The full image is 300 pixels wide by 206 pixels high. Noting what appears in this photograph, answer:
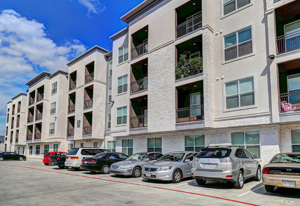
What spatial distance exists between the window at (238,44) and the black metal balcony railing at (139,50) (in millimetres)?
7928

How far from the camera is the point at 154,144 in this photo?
20438 mm

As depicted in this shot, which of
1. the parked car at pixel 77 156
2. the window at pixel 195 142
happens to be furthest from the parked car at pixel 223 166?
the parked car at pixel 77 156

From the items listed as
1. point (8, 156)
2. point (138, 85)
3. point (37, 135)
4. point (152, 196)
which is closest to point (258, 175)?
point (152, 196)

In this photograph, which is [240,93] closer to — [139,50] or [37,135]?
[139,50]

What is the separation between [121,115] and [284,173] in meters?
17.0

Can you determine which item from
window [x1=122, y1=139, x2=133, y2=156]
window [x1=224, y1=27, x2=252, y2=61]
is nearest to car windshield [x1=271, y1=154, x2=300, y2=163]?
window [x1=224, y1=27, x2=252, y2=61]

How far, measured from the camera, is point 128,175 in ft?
46.9

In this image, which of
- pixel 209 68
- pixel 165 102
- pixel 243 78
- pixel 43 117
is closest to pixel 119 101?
pixel 165 102

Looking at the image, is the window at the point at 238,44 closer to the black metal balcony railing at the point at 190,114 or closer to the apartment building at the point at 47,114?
the black metal balcony railing at the point at 190,114

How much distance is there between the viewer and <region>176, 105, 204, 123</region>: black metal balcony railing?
16.9 meters

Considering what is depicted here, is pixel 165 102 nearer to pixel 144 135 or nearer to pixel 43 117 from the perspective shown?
pixel 144 135

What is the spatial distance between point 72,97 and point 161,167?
80.4 ft

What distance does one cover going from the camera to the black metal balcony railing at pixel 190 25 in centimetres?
1803

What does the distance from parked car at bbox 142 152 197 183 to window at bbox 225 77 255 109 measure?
15.2ft
